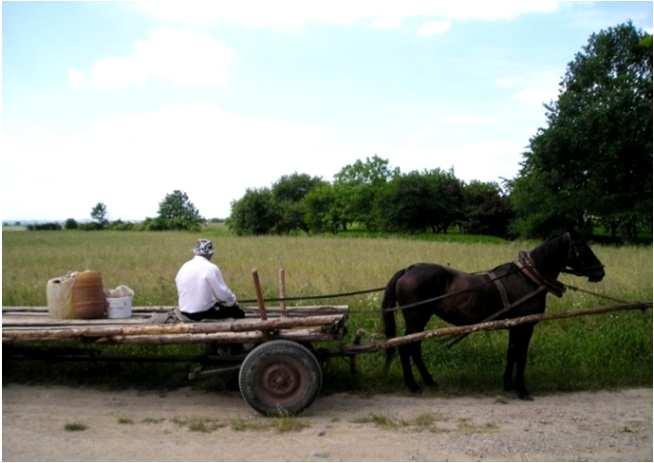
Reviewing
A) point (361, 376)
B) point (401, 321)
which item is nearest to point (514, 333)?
point (361, 376)

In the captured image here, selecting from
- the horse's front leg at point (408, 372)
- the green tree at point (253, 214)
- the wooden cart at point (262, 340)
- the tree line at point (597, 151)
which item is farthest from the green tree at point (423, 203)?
the wooden cart at point (262, 340)

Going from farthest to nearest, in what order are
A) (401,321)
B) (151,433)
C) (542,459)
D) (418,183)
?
1. (418,183)
2. (401,321)
3. (151,433)
4. (542,459)

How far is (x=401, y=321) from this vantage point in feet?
30.7

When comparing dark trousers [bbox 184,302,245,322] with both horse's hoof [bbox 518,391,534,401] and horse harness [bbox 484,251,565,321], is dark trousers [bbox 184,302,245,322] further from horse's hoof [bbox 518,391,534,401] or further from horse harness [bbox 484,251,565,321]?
horse's hoof [bbox 518,391,534,401]

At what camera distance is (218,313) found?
6.57 metres

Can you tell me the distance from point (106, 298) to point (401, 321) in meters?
4.56

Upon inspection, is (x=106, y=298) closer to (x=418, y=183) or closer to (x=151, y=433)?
(x=151, y=433)

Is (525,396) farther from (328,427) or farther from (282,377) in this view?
(282,377)

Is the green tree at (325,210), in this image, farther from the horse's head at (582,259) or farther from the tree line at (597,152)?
the horse's head at (582,259)

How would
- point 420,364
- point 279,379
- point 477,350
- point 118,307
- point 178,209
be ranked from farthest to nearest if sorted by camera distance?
1. point 178,209
2. point 477,350
3. point 118,307
4. point 420,364
5. point 279,379

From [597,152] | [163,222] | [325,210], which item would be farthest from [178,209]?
[597,152]

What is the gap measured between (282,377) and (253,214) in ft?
184

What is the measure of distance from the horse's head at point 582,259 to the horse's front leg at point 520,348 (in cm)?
89

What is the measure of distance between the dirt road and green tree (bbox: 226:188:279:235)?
54841 millimetres
